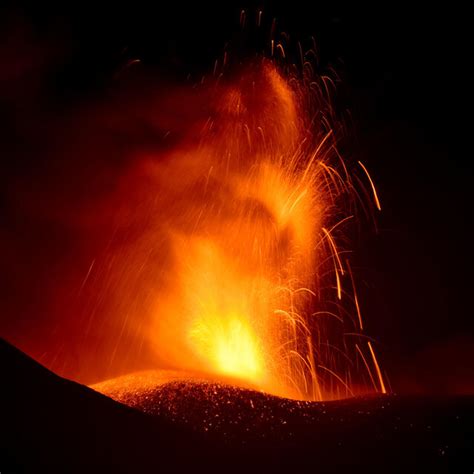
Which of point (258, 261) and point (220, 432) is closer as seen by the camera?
point (220, 432)

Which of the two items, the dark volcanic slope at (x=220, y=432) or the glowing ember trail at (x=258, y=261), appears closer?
the dark volcanic slope at (x=220, y=432)

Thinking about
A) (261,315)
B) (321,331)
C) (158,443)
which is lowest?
(321,331)

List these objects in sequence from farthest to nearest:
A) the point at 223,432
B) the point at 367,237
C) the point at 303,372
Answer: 1. the point at 367,237
2. the point at 303,372
3. the point at 223,432

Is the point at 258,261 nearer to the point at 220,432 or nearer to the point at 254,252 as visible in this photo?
the point at 254,252

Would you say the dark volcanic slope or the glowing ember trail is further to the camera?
the glowing ember trail

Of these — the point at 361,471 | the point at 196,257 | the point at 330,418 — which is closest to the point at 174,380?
the point at 330,418

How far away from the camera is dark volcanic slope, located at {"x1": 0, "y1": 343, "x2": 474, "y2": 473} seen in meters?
6.00

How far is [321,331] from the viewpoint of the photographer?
17.0 meters

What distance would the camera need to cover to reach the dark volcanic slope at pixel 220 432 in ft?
19.7

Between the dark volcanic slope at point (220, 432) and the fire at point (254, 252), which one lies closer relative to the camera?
the dark volcanic slope at point (220, 432)

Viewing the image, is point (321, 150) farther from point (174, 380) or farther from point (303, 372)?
point (174, 380)

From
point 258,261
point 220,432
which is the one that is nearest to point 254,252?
point 258,261

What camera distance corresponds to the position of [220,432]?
7.57m

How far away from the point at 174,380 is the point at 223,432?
2.78m
